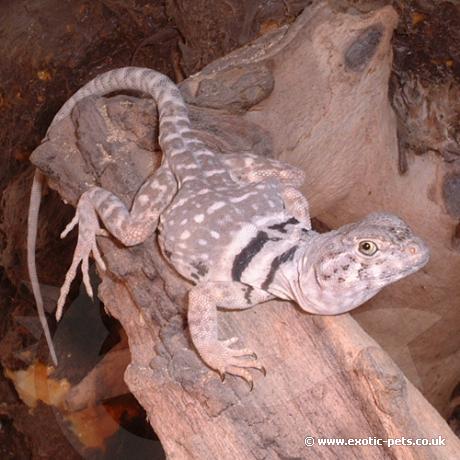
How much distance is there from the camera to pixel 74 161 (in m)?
3.08

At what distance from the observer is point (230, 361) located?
2.37m

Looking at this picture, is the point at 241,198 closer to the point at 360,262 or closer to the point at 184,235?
the point at 184,235

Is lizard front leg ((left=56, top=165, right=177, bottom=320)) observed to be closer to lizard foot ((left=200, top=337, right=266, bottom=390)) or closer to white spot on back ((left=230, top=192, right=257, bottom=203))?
white spot on back ((left=230, top=192, right=257, bottom=203))

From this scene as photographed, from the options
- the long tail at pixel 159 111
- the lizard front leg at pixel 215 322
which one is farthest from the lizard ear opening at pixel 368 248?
the long tail at pixel 159 111

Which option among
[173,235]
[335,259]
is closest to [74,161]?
A: [173,235]

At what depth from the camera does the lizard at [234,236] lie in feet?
7.45

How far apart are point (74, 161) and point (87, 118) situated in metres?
0.24

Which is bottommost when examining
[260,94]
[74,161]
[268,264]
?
[268,264]

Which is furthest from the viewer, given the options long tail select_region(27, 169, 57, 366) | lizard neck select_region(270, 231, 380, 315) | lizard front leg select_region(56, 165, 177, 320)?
long tail select_region(27, 169, 57, 366)

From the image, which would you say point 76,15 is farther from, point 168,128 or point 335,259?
point 335,259

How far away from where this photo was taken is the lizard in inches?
89.4

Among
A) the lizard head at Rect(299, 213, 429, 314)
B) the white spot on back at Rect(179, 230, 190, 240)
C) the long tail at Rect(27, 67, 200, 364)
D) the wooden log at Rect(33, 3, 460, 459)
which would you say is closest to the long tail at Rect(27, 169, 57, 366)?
the long tail at Rect(27, 67, 200, 364)

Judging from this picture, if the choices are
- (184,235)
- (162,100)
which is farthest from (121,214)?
(162,100)

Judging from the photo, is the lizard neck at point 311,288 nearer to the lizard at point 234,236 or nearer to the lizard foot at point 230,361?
the lizard at point 234,236
